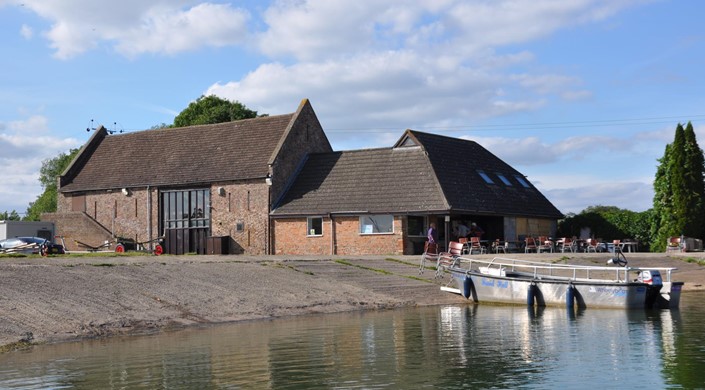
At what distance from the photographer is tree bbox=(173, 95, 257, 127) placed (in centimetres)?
8331

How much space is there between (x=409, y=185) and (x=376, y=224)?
2902 millimetres

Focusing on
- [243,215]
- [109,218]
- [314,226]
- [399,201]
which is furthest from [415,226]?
[109,218]

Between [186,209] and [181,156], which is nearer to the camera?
[186,209]

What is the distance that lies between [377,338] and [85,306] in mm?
8454

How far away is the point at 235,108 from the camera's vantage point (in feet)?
278

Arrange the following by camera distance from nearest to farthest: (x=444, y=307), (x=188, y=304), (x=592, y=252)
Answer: (x=188, y=304)
(x=444, y=307)
(x=592, y=252)

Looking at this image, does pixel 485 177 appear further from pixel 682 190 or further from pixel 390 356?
pixel 390 356

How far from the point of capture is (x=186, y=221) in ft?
181

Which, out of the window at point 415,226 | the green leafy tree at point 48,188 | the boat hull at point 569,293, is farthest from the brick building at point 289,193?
the green leafy tree at point 48,188

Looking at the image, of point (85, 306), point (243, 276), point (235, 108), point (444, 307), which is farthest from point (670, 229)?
point (235, 108)

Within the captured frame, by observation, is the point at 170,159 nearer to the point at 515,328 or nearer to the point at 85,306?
the point at 85,306

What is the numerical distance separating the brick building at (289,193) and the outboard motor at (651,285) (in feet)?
57.4

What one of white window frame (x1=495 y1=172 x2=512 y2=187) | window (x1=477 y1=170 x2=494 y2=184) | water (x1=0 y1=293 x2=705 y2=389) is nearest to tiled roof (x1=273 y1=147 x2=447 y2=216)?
window (x1=477 y1=170 x2=494 y2=184)

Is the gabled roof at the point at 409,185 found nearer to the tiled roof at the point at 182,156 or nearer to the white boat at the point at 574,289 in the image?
the tiled roof at the point at 182,156
